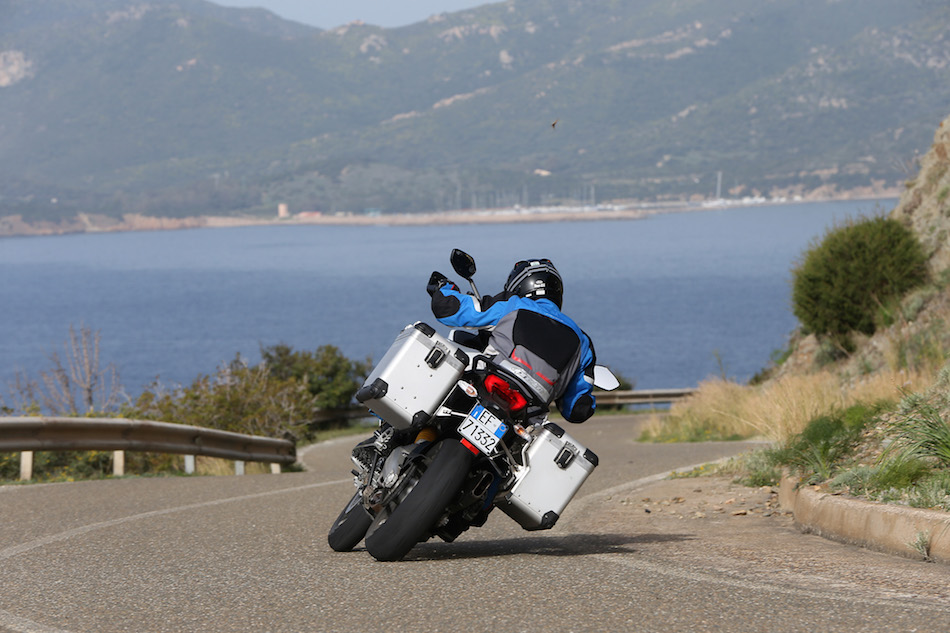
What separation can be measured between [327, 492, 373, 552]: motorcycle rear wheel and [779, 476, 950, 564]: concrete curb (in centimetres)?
306

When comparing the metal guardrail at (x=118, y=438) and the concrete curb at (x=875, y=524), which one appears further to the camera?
the metal guardrail at (x=118, y=438)

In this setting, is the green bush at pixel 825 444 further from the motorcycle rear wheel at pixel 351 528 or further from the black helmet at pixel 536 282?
the motorcycle rear wheel at pixel 351 528

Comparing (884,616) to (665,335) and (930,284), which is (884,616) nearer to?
(930,284)

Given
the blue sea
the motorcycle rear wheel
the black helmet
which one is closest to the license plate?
the black helmet

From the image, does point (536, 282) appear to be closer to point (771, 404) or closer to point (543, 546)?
point (543, 546)

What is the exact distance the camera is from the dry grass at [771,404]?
482 inches

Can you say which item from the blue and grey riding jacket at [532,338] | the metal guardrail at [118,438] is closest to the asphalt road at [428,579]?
the blue and grey riding jacket at [532,338]

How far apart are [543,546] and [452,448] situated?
1760 millimetres

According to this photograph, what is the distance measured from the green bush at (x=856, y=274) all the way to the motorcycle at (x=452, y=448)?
579 inches

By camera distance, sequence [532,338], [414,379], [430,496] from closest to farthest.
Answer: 1. [430,496]
2. [414,379]
3. [532,338]

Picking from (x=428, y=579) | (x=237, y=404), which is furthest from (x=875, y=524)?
(x=237, y=404)

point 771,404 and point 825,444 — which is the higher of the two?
point 825,444

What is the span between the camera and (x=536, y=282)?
24.0ft

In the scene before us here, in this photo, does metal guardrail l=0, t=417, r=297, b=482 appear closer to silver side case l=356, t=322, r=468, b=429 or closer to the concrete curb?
silver side case l=356, t=322, r=468, b=429
